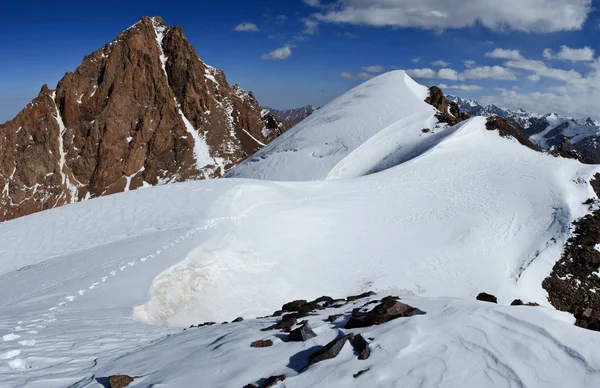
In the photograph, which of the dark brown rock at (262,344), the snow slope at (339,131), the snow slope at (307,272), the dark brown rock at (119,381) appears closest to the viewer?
the dark brown rock at (119,381)

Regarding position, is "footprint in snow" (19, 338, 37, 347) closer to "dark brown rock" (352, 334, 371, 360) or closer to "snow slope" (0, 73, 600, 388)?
"snow slope" (0, 73, 600, 388)

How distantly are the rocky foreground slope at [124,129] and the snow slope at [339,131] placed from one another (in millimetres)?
84664

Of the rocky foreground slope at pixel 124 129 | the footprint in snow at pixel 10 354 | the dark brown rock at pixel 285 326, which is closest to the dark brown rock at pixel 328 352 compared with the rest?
the dark brown rock at pixel 285 326

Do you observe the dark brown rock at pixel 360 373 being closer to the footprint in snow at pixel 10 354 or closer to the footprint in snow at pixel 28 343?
the footprint in snow at pixel 10 354

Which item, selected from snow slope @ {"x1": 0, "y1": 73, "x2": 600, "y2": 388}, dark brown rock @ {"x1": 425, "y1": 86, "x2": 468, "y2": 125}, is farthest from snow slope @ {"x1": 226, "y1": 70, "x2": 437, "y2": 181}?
snow slope @ {"x1": 0, "y1": 73, "x2": 600, "y2": 388}

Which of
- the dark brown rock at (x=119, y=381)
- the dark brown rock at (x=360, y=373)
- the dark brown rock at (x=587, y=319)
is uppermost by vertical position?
the dark brown rock at (x=119, y=381)

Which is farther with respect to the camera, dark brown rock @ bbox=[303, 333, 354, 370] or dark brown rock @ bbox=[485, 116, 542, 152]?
dark brown rock @ bbox=[485, 116, 542, 152]

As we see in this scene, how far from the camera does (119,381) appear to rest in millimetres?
6406

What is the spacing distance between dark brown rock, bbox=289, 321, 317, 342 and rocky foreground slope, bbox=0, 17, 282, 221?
4851 inches

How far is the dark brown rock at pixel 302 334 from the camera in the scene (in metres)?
7.64

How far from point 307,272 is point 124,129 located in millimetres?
129178

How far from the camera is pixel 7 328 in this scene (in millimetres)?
9250

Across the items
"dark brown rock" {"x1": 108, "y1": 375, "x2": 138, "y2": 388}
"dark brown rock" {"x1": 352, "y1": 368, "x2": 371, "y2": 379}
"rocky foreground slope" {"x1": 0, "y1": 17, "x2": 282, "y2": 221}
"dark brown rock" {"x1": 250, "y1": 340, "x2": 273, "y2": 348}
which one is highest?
"rocky foreground slope" {"x1": 0, "y1": 17, "x2": 282, "y2": 221}

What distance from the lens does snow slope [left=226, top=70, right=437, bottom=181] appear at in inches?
1558
